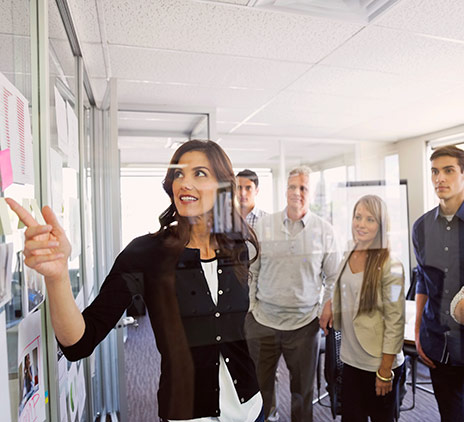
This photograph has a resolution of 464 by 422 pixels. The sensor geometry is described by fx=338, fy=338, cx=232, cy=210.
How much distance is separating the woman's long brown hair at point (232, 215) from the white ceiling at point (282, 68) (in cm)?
10

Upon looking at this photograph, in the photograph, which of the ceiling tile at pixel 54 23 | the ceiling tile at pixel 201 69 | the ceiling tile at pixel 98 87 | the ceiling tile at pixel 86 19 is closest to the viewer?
the ceiling tile at pixel 54 23

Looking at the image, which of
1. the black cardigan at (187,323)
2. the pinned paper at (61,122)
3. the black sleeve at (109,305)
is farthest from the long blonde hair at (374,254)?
the pinned paper at (61,122)

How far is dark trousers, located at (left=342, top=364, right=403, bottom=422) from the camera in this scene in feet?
5.29

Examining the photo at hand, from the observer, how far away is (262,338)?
154 centimetres

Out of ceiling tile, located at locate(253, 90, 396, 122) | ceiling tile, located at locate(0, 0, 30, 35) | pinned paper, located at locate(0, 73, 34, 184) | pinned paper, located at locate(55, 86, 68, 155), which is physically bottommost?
pinned paper, located at locate(0, 73, 34, 184)

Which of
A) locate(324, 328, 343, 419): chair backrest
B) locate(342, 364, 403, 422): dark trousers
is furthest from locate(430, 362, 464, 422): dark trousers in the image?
locate(324, 328, 343, 419): chair backrest

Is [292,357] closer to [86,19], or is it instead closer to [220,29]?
[220,29]

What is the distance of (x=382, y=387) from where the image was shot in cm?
159

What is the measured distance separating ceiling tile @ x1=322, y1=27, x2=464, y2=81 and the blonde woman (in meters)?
0.68

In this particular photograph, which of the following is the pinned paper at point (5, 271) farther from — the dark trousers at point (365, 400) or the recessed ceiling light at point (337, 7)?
the dark trousers at point (365, 400)

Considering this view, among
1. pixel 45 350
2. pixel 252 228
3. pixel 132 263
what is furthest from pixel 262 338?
pixel 45 350

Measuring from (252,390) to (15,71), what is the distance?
47.4 inches

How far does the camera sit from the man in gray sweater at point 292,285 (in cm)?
155

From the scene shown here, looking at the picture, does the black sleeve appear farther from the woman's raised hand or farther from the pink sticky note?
the pink sticky note
